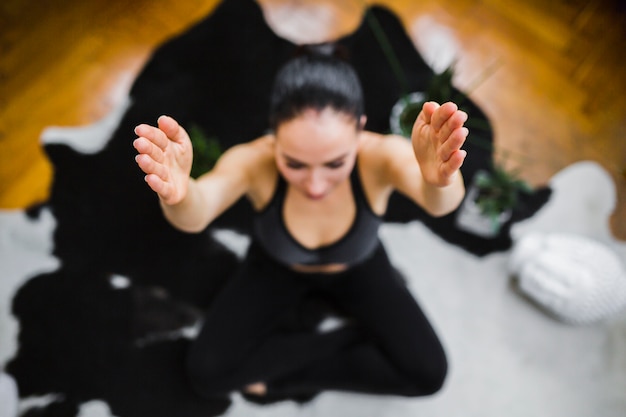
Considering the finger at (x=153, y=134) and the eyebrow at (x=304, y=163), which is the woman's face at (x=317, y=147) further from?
the finger at (x=153, y=134)

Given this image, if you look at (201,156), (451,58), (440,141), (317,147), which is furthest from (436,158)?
(451,58)

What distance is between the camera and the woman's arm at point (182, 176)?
0.58m

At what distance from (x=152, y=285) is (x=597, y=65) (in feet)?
4.07

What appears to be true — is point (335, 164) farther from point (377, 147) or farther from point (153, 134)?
point (153, 134)

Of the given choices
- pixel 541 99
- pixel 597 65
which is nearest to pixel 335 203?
pixel 541 99

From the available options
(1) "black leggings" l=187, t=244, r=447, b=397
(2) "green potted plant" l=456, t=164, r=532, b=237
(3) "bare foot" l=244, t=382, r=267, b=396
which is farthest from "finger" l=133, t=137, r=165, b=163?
(2) "green potted plant" l=456, t=164, r=532, b=237

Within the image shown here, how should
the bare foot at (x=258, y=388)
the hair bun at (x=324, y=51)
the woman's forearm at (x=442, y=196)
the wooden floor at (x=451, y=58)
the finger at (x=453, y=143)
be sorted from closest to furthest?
the finger at (x=453, y=143) → the woman's forearm at (x=442, y=196) → the hair bun at (x=324, y=51) → the bare foot at (x=258, y=388) → the wooden floor at (x=451, y=58)

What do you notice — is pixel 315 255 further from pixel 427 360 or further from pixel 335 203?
pixel 427 360

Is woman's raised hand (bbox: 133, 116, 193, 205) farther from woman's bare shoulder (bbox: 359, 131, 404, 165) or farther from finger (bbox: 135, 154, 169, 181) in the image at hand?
woman's bare shoulder (bbox: 359, 131, 404, 165)

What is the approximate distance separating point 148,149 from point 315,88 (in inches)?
10.8

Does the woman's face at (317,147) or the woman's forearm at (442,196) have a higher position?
the woman's face at (317,147)

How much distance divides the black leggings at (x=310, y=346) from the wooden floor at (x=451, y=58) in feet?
1.73

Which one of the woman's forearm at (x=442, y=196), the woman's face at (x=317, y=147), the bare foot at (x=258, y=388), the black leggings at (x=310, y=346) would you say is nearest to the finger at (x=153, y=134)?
the woman's face at (x=317, y=147)

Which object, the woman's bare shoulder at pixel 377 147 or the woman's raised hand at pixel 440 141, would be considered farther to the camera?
the woman's bare shoulder at pixel 377 147
